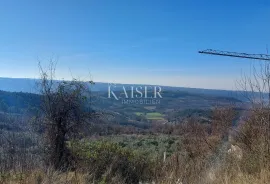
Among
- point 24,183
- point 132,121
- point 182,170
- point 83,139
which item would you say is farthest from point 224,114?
point 132,121

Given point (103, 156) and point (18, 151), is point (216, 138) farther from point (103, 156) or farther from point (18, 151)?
point (18, 151)

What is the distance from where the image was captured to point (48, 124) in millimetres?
13250

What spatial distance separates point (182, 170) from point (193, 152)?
10.9 meters
